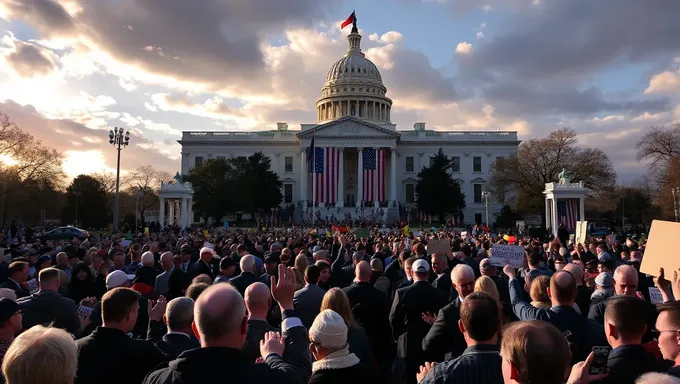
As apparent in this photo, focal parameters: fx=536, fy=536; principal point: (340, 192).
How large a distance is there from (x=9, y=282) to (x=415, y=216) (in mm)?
63873

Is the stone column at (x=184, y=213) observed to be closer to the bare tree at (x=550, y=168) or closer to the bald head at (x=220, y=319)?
the bare tree at (x=550, y=168)

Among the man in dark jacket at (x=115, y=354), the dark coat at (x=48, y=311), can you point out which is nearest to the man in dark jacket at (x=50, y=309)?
the dark coat at (x=48, y=311)

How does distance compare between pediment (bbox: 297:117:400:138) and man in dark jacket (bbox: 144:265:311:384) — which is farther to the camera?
pediment (bbox: 297:117:400:138)

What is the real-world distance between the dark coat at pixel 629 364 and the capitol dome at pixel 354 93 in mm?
87234

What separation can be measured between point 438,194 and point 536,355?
2547 inches

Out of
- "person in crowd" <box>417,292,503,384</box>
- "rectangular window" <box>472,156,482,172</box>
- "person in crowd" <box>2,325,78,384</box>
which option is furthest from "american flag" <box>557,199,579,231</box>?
"person in crowd" <box>2,325,78,384</box>

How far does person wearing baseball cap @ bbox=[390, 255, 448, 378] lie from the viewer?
624 centimetres

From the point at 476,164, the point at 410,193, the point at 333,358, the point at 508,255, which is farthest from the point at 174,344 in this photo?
the point at 476,164

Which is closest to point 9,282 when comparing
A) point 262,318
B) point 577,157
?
point 262,318

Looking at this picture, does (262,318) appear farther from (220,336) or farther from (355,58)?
(355,58)

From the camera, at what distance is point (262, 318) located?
15.2 ft

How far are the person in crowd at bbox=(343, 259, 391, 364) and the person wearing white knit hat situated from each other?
3150 mm

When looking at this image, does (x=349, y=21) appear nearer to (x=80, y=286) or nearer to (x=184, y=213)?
(x=184, y=213)

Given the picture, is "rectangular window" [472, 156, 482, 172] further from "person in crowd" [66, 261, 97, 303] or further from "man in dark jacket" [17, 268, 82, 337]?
"man in dark jacket" [17, 268, 82, 337]
